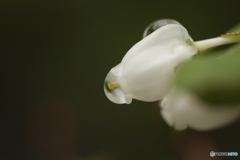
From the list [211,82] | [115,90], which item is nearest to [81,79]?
[115,90]

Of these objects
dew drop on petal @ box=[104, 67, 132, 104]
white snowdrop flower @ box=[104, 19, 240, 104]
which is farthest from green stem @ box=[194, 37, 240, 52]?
dew drop on petal @ box=[104, 67, 132, 104]

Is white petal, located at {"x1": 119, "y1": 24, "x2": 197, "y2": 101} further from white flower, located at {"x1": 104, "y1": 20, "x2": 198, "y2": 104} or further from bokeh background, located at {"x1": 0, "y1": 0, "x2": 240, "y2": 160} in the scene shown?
bokeh background, located at {"x1": 0, "y1": 0, "x2": 240, "y2": 160}

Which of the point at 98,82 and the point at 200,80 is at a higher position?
the point at 200,80

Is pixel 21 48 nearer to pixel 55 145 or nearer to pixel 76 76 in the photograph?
pixel 76 76

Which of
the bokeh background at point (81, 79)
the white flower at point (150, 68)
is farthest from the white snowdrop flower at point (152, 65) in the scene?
the bokeh background at point (81, 79)

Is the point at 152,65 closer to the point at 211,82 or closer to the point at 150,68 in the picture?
the point at 150,68

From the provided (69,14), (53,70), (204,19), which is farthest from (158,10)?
(53,70)
